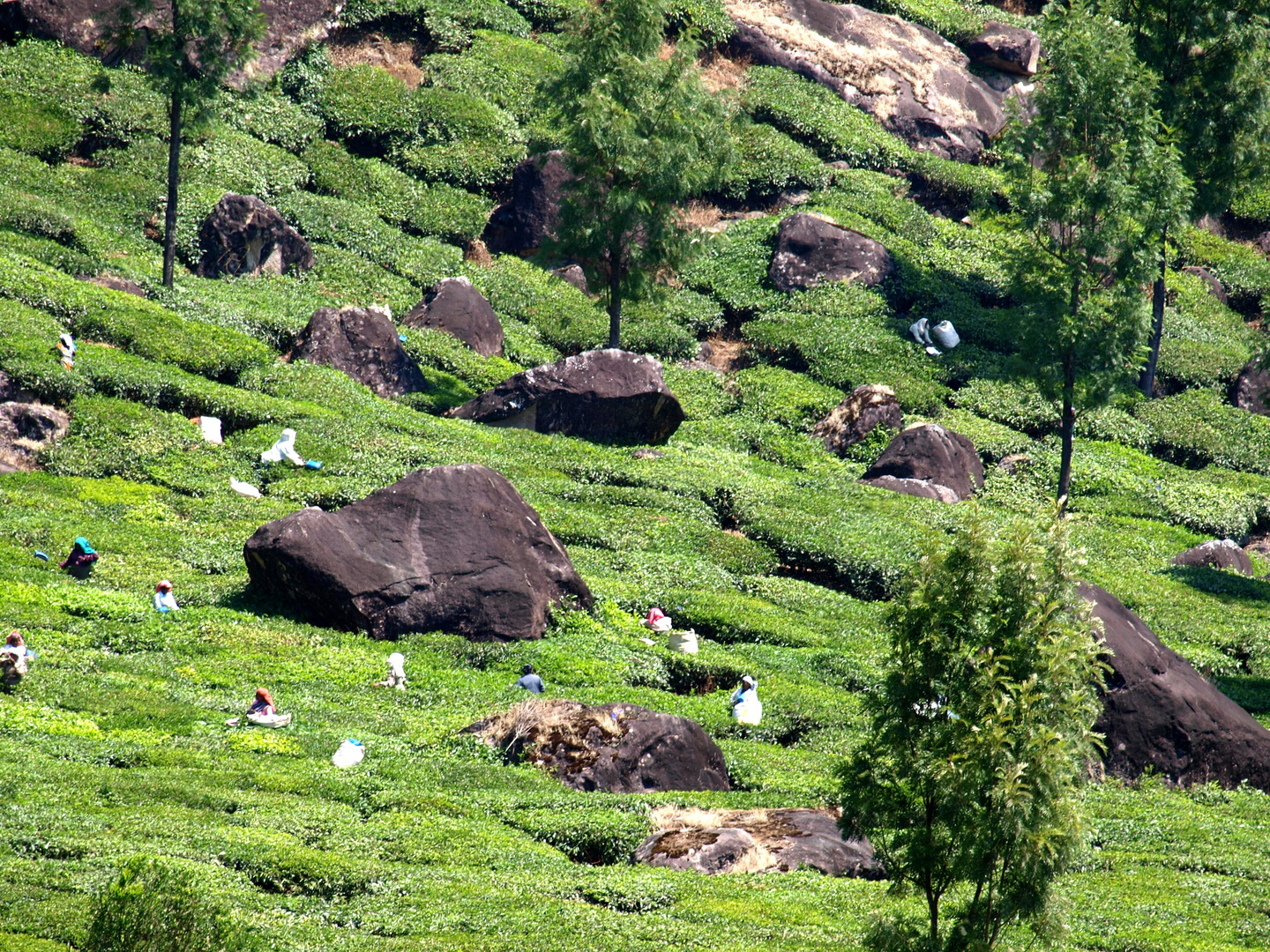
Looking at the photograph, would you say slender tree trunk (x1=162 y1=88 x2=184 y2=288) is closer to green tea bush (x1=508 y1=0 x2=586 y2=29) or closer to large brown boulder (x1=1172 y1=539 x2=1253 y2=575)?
green tea bush (x1=508 y1=0 x2=586 y2=29)

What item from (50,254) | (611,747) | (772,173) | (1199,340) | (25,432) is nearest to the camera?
(611,747)

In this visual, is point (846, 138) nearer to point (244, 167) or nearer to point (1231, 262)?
point (1231, 262)

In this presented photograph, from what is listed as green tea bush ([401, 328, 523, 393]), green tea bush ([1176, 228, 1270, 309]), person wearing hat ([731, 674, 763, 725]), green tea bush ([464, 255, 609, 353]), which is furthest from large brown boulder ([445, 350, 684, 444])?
green tea bush ([1176, 228, 1270, 309])

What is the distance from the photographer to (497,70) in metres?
65.9

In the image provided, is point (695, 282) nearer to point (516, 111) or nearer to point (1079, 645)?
point (516, 111)

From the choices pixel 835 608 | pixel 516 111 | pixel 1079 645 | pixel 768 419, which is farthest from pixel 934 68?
pixel 1079 645

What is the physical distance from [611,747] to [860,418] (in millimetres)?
27557

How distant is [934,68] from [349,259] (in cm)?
4009

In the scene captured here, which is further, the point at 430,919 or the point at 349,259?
the point at 349,259

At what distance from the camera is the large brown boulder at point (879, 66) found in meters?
71.1

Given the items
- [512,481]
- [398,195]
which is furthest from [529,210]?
[512,481]

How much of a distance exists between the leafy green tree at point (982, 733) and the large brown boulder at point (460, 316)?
119ft

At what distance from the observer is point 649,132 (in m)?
44.8

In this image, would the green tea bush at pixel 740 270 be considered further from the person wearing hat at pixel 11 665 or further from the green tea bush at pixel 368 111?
the person wearing hat at pixel 11 665
